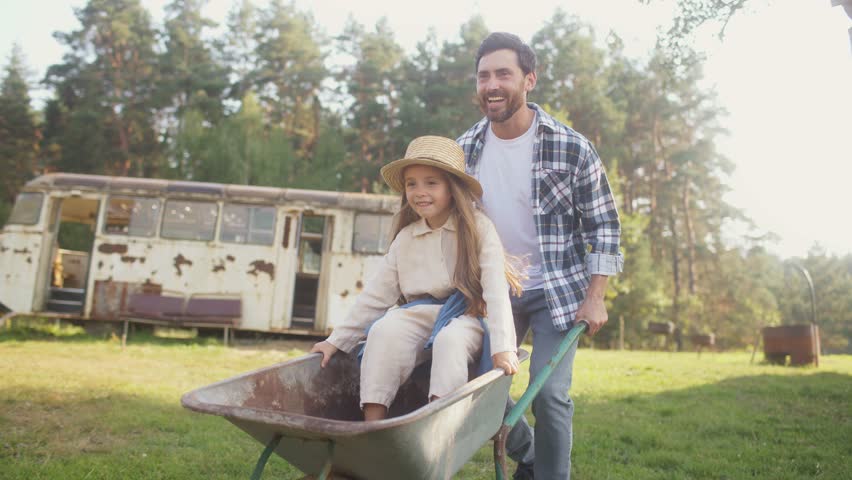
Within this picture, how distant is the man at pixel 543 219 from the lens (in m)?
2.43

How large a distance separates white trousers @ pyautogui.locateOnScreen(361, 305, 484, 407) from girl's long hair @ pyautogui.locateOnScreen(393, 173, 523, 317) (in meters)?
0.08

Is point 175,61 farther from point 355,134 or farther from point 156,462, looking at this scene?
point 156,462

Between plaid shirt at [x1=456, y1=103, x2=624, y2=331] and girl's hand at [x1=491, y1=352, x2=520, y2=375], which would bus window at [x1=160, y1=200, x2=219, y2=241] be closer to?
plaid shirt at [x1=456, y1=103, x2=624, y2=331]

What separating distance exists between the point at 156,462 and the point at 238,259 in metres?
6.41

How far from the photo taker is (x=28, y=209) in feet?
31.7

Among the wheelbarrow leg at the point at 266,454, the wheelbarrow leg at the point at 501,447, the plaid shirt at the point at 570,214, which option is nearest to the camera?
the wheelbarrow leg at the point at 266,454

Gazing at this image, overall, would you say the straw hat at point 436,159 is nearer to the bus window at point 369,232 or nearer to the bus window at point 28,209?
the bus window at point 369,232

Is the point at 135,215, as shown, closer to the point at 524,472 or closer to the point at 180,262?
the point at 180,262

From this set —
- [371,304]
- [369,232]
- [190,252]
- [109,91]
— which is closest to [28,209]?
[190,252]

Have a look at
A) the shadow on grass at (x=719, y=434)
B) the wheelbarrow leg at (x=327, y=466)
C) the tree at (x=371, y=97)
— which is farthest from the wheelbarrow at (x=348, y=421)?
the tree at (x=371, y=97)

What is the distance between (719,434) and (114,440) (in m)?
4.26

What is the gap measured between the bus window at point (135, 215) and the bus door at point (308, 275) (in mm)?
2282

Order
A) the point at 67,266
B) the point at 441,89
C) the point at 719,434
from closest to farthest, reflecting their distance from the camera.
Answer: the point at 719,434 < the point at 67,266 < the point at 441,89

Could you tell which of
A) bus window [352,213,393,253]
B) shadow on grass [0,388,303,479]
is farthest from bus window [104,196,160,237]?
shadow on grass [0,388,303,479]
